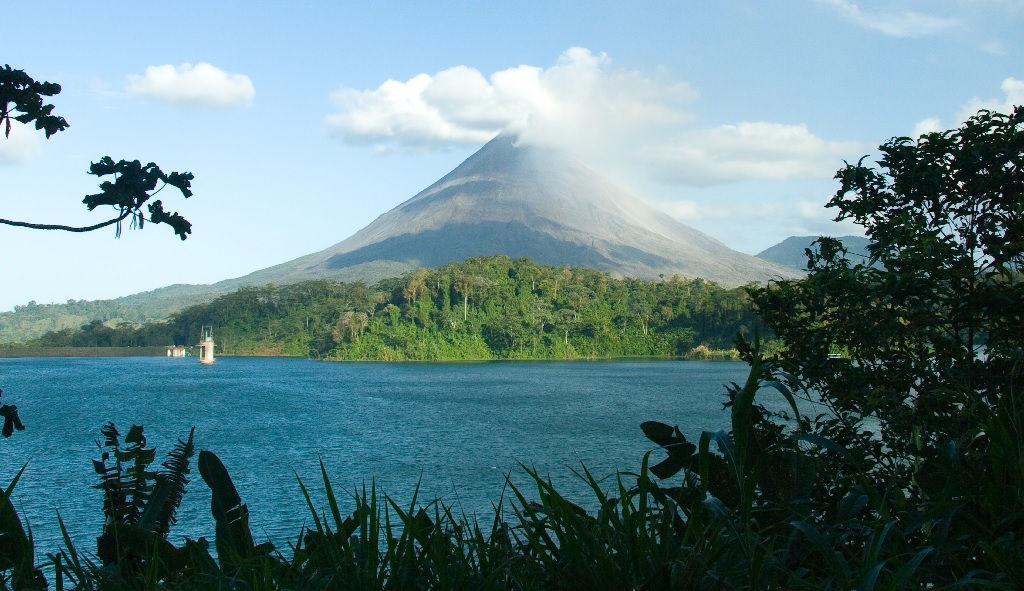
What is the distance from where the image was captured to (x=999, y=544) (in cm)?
179

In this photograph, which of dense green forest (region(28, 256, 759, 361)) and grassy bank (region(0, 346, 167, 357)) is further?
grassy bank (region(0, 346, 167, 357))

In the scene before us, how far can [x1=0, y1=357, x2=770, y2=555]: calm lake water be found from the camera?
16016mm

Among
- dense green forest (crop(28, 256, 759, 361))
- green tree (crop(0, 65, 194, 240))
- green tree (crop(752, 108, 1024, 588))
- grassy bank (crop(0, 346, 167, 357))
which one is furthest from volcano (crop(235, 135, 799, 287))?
green tree (crop(0, 65, 194, 240))

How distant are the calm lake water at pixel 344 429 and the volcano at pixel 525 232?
9529 cm

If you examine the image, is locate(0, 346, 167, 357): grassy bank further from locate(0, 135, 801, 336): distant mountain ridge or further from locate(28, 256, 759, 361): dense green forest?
locate(0, 135, 801, 336): distant mountain ridge

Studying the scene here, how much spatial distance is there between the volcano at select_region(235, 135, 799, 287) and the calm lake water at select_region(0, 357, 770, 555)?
9529cm

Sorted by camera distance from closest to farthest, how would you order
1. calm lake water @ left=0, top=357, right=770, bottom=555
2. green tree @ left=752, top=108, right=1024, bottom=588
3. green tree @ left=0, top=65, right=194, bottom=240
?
1. green tree @ left=0, top=65, right=194, bottom=240
2. green tree @ left=752, top=108, right=1024, bottom=588
3. calm lake water @ left=0, top=357, right=770, bottom=555

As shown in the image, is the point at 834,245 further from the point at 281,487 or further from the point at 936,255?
the point at 281,487

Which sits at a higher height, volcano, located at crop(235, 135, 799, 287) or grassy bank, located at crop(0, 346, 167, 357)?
volcano, located at crop(235, 135, 799, 287)

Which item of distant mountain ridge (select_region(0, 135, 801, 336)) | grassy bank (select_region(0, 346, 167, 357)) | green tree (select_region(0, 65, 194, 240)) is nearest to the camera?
green tree (select_region(0, 65, 194, 240))

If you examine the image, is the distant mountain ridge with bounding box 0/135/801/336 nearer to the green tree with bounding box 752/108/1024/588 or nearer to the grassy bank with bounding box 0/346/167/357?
the grassy bank with bounding box 0/346/167/357

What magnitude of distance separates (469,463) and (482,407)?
1528 cm

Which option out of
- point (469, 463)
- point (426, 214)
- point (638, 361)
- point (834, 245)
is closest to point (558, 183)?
point (426, 214)

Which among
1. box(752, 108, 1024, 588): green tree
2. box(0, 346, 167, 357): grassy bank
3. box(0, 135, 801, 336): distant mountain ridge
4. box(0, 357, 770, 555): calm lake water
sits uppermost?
box(0, 135, 801, 336): distant mountain ridge
